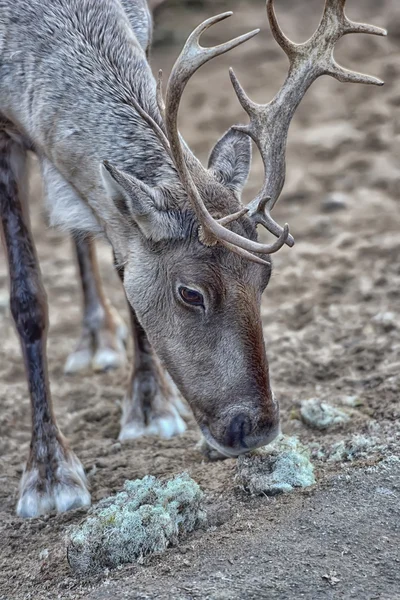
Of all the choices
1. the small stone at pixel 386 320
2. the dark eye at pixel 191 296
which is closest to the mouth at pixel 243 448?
the dark eye at pixel 191 296

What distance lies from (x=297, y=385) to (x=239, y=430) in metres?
1.37

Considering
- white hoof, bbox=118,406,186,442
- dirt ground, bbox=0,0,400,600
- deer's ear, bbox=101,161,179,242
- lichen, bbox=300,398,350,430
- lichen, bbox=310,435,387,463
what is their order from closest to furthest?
dirt ground, bbox=0,0,400,600, deer's ear, bbox=101,161,179,242, lichen, bbox=310,435,387,463, lichen, bbox=300,398,350,430, white hoof, bbox=118,406,186,442

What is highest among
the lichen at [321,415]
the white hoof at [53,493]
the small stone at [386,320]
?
the small stone at [386,320]

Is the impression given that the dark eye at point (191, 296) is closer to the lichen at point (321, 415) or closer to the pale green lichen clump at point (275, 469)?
the pale green lichen clump at point (275, 469)

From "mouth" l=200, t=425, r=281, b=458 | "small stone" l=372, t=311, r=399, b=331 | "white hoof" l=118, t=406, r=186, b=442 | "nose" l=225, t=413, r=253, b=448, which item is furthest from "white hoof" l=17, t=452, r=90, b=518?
"small stone" l=372, t=311, r=399, b=331

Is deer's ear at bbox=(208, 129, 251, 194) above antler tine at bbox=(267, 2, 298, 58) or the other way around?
the other way around

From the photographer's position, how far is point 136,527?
3.61 meters

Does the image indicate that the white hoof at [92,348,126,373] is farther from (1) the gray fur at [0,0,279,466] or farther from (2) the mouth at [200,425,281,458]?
(2) the mouth at [200,425,281,458]

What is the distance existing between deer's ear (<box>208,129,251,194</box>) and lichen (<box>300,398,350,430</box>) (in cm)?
113

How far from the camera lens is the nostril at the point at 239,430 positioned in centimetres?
382

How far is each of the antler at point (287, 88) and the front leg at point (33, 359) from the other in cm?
129

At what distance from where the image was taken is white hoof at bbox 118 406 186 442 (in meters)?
5.02

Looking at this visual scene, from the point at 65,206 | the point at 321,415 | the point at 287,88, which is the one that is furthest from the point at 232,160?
the point at 321,415

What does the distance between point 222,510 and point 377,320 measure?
217 cm
